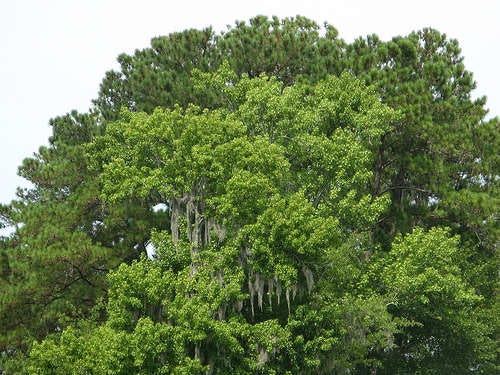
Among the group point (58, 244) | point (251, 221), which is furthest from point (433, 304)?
point (58, 244)

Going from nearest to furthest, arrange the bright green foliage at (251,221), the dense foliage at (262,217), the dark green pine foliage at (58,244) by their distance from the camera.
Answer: the bright green foliage at (251,221) < the dense foliage at (262,217) < the dark green pine foliage at (58,244)

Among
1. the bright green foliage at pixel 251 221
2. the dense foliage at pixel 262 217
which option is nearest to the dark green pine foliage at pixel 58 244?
the dense foliage at pixel 262 217

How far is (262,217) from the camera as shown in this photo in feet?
83.0

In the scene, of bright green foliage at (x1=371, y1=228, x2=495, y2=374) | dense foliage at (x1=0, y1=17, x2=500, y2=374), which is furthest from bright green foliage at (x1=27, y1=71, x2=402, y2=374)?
bright green foliage at (x1=371, y1=228, x2=495, y2=374)

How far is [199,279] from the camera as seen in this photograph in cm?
2497

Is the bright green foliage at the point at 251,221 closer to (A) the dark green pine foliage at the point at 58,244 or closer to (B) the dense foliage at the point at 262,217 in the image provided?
(B) the dense foliage at the point at 262,217

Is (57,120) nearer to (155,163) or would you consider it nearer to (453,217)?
(155,163)

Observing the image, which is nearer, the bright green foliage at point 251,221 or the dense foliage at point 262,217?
the bright green foliage at point 251,221

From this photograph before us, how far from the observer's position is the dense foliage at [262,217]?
83.1ft

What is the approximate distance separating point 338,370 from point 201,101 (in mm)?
13333

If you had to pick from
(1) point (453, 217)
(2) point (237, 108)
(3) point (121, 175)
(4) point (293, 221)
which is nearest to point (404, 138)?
(1) point (453, 217)

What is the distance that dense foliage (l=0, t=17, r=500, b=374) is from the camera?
2534 centimetres

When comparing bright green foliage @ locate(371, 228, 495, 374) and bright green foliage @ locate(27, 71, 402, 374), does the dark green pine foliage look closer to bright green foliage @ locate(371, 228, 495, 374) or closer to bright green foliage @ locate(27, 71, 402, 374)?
bright green foliage @ locate(27, 71, 402, 374)

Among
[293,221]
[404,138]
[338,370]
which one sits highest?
[404,138]
